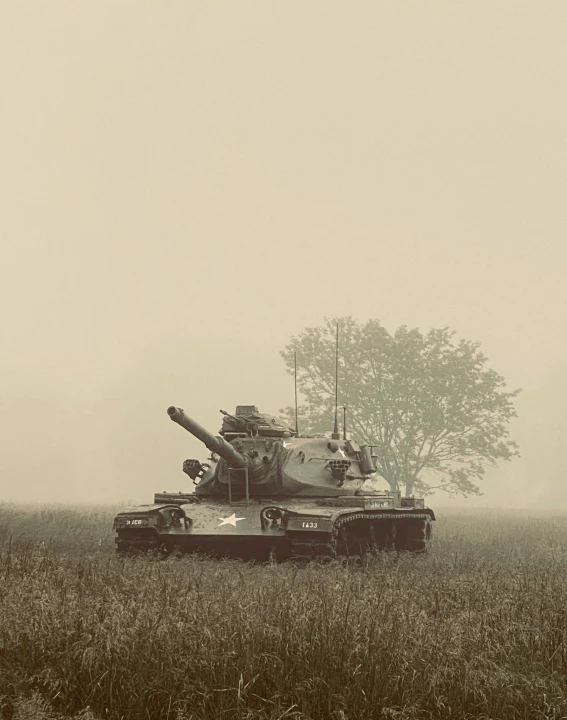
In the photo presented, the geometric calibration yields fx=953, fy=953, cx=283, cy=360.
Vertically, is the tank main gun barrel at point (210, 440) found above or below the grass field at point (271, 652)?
above

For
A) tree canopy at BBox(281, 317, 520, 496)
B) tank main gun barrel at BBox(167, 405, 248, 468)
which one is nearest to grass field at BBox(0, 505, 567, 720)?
tank main gun barrel at BBox(167, 405, 248, 468)

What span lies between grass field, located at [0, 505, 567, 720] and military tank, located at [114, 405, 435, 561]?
470 centimetres

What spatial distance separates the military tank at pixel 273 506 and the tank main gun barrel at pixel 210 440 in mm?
19

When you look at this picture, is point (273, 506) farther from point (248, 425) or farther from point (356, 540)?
Answer: point (248, 425)

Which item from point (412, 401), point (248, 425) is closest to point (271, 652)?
point (248, 425)

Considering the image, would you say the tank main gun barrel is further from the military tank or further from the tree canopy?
the tree canopy

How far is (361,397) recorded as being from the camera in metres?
35.3

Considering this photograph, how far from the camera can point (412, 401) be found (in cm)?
3512

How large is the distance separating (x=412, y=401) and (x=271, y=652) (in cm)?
2917

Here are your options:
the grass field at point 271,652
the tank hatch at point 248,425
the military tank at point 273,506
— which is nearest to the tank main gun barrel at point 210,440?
the military tank at point 273,506

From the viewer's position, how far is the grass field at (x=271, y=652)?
559cm

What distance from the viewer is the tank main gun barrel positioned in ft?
44.8

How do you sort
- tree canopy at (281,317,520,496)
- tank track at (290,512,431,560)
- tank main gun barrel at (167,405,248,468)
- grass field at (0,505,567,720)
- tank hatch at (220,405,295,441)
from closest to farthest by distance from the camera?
grass field at (0,505,567,720) < tank main gun barrel at (167,405,248,468) < tank track at (290,512,431,560) < tank hatch at (220,405,295,441) < tree canopy at (281,317,520,496)

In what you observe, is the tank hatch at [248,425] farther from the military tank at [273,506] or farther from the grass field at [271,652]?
the grass field at [271,652]
